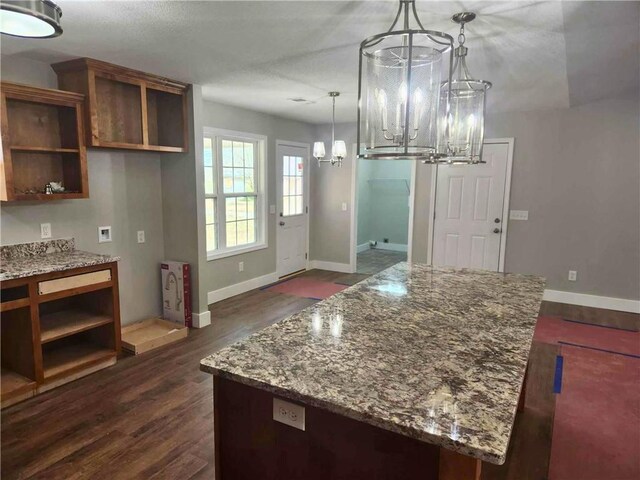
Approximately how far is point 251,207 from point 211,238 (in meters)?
0.81

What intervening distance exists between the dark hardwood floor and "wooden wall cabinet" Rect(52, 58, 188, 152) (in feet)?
5.95

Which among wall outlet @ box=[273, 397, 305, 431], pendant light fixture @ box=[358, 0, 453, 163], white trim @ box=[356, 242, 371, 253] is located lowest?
white trim @ box=[356, 242, 371, 253]

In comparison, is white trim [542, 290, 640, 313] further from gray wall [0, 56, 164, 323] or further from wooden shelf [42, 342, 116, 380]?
wooden shelf [42, 342, 116, 380]

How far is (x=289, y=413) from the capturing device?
1226mm

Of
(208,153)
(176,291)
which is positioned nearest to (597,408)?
(176,291)

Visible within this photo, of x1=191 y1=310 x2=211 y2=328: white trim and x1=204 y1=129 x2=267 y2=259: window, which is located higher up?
x1=204 y1=129 x2=267 y2=259: window

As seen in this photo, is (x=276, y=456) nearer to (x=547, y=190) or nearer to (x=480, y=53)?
(x=480, y=53)

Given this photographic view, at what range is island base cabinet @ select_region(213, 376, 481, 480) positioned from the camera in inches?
41.8

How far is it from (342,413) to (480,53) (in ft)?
8.53

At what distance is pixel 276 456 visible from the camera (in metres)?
1.30

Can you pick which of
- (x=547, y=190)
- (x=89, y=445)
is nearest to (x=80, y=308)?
(x=89, y=445)

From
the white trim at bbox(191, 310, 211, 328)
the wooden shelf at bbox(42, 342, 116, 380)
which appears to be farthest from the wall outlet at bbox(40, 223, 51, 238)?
the white trim at bbox(191, 310, 211, 328)

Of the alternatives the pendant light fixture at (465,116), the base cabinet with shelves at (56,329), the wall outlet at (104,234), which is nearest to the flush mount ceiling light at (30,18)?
the base cabinet with shelves at (56,329)

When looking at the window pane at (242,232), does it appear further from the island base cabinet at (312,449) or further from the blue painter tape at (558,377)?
the island base cabinet at (312,449)
